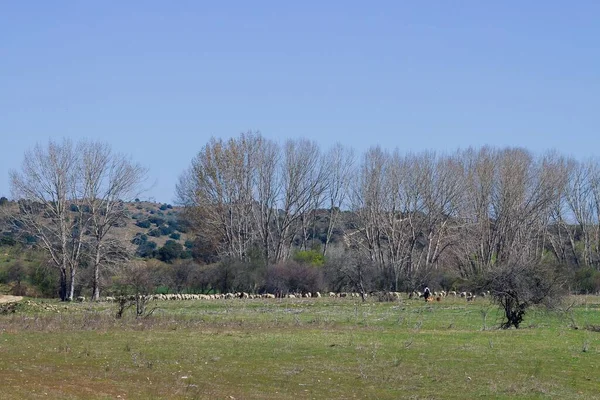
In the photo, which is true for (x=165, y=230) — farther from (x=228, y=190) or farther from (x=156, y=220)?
(x=228, y=190)

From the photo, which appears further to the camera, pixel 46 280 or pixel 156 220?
pixel 156 220

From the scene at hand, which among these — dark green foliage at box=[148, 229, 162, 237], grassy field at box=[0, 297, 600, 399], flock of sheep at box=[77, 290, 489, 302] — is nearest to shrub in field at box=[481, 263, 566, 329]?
grassy field at box=[0, 297, 600, 399]

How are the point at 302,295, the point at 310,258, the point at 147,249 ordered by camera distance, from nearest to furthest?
the point at 302,295 → the point at 310,258 → the point at 147,249

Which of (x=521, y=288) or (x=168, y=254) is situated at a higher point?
(x=168, y=254)

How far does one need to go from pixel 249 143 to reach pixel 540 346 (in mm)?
56150

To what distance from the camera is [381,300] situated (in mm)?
56781

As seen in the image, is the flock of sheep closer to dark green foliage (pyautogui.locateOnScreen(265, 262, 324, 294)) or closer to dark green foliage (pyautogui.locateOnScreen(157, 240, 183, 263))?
dark green foliage (pyautogui.locateOnScreen(265, 262, 324, 294))

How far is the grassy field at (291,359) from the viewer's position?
18906 mm

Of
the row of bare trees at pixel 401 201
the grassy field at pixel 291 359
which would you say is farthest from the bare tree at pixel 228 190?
the grassy field at pixel 291 359

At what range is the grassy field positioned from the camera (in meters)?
18.9

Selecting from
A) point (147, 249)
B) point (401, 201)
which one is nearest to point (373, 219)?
point (401, 201)

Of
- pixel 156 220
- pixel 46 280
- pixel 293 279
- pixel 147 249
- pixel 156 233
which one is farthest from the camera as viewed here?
pixel 156 220

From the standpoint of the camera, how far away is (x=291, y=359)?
2392 cm

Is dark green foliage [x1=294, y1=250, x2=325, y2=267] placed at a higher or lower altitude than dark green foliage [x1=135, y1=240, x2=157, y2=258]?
lower
